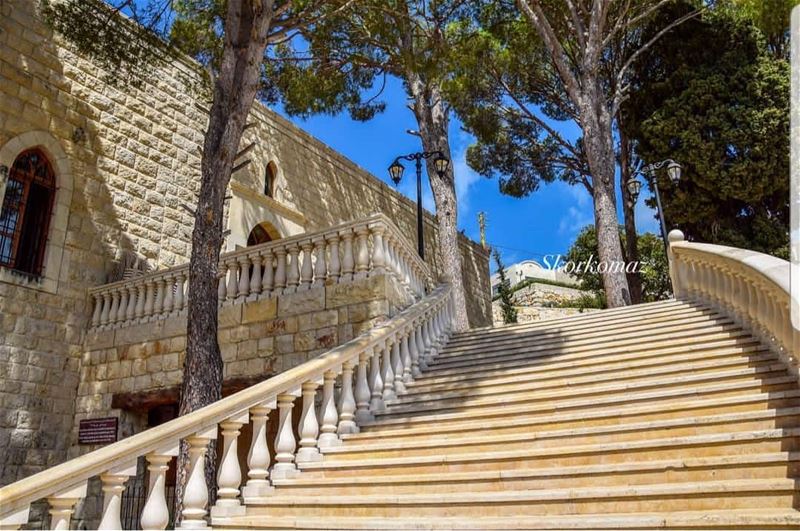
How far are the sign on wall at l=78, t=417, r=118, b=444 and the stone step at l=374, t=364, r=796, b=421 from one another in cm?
471

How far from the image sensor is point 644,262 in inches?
933

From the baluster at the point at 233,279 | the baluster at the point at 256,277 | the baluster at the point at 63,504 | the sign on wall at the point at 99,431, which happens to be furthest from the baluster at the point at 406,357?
the sign on wall at the point at 99,431

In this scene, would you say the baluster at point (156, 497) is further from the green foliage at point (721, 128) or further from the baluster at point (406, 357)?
the green foliage at point (721, 128)

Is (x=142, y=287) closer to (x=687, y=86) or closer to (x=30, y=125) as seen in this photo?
(x=30, y=125)

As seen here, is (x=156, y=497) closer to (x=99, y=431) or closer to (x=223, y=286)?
(x=223, y=286)

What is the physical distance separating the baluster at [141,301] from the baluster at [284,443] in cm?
491

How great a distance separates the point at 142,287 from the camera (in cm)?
848

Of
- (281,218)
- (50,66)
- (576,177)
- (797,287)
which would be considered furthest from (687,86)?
(50,66)

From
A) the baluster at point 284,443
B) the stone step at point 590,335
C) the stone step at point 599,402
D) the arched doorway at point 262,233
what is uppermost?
the arched doorway at point 262,233

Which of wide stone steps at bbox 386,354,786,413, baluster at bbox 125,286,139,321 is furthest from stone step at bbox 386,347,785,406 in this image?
baluster at bbox 125,286,139,321

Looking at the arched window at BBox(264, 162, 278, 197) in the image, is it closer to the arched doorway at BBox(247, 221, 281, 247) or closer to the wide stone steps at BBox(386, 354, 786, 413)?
the arched doorway at BBox(247, 221, 281, 247)

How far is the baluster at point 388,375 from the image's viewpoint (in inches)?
230

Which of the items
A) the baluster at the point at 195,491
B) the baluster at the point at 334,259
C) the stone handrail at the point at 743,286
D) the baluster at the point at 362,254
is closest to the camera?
the baluster at the point at 195,491

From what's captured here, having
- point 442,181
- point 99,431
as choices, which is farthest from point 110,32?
point 442,181
